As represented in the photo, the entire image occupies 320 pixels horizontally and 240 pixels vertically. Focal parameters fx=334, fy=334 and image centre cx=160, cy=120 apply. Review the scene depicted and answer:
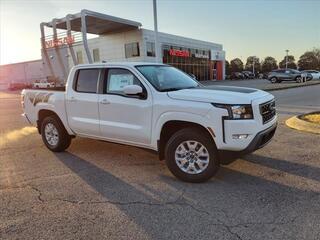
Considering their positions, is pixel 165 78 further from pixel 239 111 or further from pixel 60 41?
pixel 60 41

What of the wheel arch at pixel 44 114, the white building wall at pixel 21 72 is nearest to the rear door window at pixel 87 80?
the wheel arch at pixel 44 114

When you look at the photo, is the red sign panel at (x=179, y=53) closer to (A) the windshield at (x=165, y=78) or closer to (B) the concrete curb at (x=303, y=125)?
(B) the concrete curb at (x=303, y=125)

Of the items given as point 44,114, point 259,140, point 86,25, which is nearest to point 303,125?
point 259,140

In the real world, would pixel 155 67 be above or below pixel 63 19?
below

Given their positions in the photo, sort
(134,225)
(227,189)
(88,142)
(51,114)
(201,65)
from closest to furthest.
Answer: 1. (134,225)
2. (227,189)
3. (51,114)
4. (88,142)
5. (201,65)

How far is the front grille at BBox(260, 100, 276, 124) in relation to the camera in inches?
203

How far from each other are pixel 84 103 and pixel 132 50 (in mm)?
41549

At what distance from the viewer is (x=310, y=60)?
94.1 m

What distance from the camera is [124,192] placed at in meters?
4.91

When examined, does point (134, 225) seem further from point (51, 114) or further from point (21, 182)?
point (51, 114)

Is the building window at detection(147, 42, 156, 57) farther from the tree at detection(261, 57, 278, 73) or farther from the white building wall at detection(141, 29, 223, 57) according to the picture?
the tree at detection(261, 57, 278, 73)

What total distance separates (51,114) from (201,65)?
55.1 m

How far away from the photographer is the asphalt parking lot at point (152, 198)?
373 centimetres

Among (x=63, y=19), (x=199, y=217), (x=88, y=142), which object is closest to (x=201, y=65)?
(x=63, y=19)
